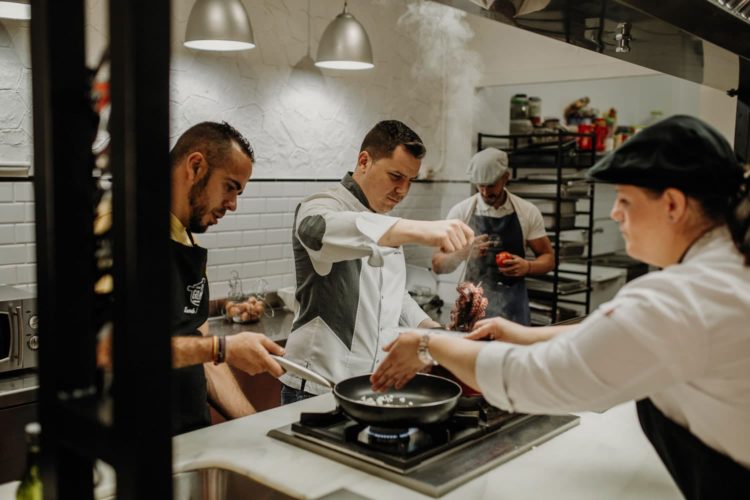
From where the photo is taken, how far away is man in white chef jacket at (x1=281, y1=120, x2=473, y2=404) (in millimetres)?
2648

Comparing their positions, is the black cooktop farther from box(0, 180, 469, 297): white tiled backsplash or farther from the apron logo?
box(0, 180, 469, 297): white tiled backsplash

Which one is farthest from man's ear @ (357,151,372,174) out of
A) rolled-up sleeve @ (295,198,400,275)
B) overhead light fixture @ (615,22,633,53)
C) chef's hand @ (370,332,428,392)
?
chef's hand @ (370,332,428,392)

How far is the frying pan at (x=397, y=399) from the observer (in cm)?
178

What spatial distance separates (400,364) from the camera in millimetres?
1762

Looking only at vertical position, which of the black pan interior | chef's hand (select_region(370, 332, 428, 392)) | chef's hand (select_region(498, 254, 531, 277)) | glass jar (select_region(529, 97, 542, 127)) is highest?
glass jar (select_region(529, 97, 542, 127))

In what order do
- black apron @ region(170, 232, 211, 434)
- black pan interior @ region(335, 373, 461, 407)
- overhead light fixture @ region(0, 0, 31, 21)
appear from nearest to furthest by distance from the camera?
black pan interior @ region(335, 373, 461, 407)
black apron @ region(170, 232, 211, 434)
overhead light fixture @ region(0, 0, 31, 21)

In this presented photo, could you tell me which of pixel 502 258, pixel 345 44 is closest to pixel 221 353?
pixel 345 44

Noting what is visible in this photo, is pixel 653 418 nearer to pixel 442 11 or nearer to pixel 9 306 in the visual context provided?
pixel 9 306

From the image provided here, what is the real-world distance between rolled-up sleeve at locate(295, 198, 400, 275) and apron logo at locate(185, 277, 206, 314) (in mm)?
377

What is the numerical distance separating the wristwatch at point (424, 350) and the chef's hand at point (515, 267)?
3.15 m

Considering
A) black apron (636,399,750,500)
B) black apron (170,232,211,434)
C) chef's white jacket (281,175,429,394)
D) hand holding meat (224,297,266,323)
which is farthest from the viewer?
hand holding meat (224,297,266,323)

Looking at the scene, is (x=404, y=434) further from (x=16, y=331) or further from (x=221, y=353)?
(x=16, y=331)

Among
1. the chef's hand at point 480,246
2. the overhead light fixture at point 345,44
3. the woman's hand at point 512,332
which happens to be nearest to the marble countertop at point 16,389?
the woman's hand at point 512,332

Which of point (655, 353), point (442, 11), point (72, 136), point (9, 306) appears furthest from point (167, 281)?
point (442, 11)
